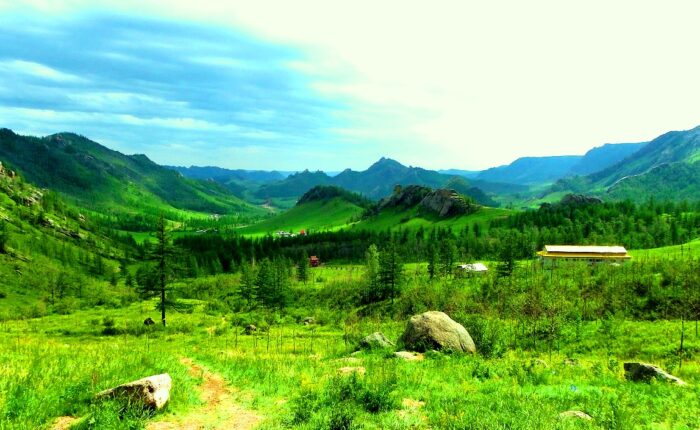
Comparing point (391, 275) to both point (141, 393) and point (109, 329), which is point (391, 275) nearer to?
point (109, 329)

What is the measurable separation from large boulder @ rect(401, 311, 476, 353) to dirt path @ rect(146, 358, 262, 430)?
2064 centimetres

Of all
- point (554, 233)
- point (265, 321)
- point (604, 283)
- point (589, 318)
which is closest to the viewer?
point (589, 318)

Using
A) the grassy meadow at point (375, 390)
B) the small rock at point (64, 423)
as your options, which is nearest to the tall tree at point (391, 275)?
the grassy meadow at point (375, 390)

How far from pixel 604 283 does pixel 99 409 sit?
8836 cm

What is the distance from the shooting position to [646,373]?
1076 inches

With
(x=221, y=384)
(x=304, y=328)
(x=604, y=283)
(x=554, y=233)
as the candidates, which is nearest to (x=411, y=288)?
(x=304, y=328)

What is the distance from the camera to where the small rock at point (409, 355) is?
3299 cm

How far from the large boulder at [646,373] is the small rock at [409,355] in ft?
50.6

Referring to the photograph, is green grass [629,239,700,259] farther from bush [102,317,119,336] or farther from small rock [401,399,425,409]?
bush [102,317,119,336]

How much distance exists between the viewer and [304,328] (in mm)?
80375

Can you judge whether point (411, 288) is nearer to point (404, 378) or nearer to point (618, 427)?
point (404, 378)

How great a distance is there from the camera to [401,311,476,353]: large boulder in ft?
121

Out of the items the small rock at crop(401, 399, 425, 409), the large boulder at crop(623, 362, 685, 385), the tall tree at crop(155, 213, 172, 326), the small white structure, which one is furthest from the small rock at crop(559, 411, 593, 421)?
the small white structure

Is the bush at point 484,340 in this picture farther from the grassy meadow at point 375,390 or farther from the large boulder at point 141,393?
the large boulder at point 141,393
